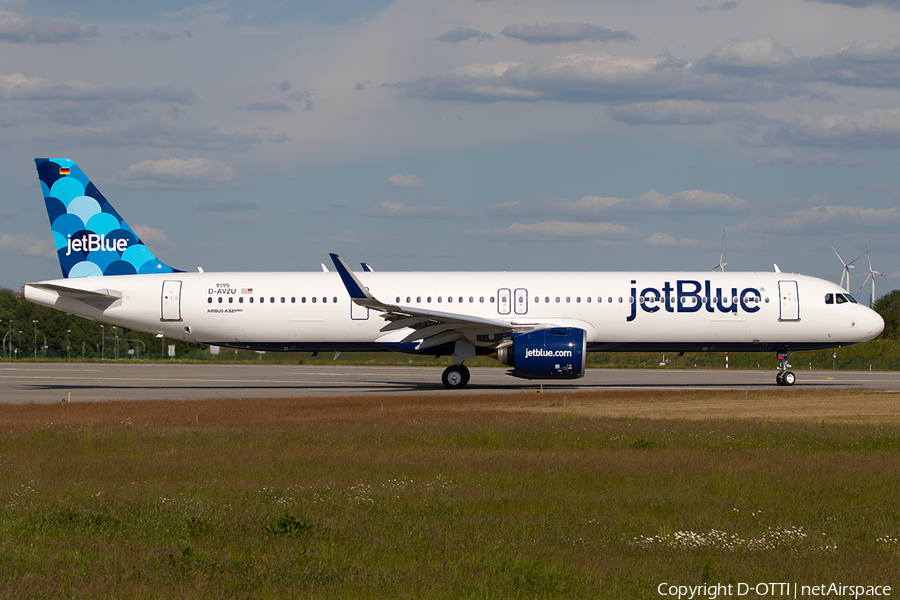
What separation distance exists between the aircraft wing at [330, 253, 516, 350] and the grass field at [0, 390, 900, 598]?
9675 mm

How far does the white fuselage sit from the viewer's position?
30.5m

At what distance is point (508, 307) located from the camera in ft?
101

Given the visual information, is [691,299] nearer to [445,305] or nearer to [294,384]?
[445,305]

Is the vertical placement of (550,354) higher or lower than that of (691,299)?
lower

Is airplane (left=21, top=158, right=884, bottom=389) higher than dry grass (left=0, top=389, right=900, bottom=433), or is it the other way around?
airplane (left=21, top=158, right=884, bottom=389)

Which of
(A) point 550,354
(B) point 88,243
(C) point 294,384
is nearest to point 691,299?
(A) point 550,354

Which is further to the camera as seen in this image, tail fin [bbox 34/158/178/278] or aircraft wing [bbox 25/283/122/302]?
tail fin [bbox 34/158/178/278]

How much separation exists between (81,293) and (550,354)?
53.9 ft

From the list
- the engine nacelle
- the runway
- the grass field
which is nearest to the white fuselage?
the runway

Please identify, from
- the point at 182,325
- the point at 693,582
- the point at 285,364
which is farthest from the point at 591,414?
the point at 285,364

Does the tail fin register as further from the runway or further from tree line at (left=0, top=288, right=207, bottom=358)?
tree line at (left=0, top=288, right=207, bottom=358)

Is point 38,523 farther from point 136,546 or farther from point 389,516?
point 389,516

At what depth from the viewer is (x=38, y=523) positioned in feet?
28.3

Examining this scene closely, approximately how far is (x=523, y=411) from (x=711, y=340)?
11.7m
